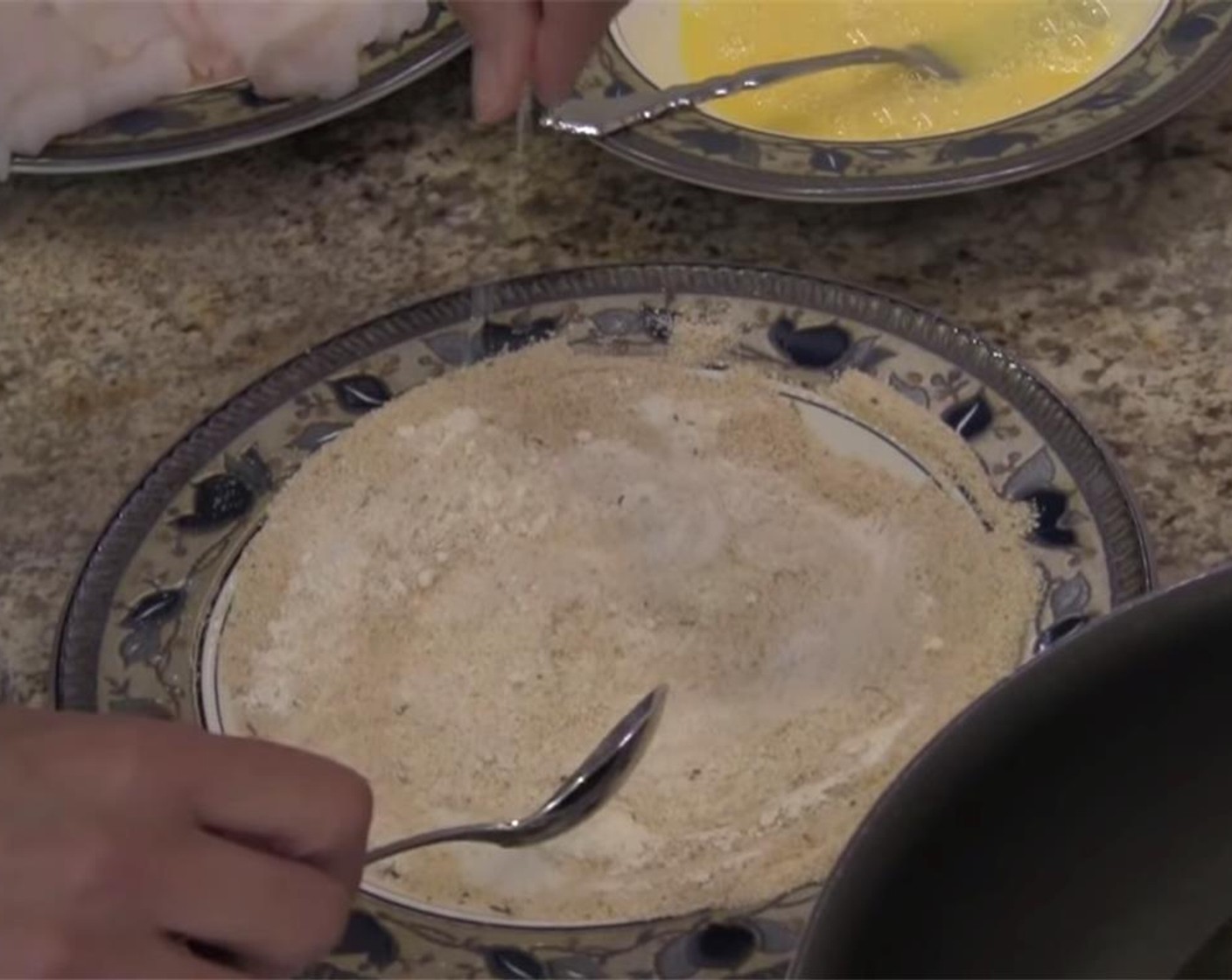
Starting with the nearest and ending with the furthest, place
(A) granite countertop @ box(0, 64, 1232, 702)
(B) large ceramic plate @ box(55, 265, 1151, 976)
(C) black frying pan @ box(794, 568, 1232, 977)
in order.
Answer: (C) black frying pan @ box(794, 568, 1232, 977), (B) large ceramic plate @ box(55, 265, 1151, 976), (A) granite countertop @ box(0, 64, 1232, 702)

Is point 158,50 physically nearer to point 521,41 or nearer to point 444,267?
point 444,267

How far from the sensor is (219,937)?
0.44 metres

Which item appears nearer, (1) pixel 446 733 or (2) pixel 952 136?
(1) pixel 446 733

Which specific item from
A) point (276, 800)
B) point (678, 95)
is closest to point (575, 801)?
point (276, 800)

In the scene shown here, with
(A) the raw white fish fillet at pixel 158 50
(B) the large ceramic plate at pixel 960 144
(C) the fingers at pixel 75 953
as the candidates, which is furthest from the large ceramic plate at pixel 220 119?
(C) the fingers at pixel 75 953

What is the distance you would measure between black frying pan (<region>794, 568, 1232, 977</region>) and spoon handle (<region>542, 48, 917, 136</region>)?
49 cm

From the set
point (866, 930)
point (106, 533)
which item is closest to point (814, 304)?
point (106, 533)

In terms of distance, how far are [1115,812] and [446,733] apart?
280 millimetres

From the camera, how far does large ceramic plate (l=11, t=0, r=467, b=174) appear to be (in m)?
0.84

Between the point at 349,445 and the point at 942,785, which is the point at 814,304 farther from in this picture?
the point at 942,785

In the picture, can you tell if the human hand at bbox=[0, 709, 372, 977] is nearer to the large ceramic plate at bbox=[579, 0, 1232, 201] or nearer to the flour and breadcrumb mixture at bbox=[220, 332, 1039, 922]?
the flour and breadcrumb mixture at bbox=[220, 332, 1039, 922]

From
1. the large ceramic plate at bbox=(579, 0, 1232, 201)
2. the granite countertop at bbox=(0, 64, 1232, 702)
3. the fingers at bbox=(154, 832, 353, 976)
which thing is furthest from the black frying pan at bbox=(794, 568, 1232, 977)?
the large ceramic plate at bbox=(579, 0, 1232, 201)

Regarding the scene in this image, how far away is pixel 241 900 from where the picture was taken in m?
0.43

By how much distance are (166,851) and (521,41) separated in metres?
0.35
